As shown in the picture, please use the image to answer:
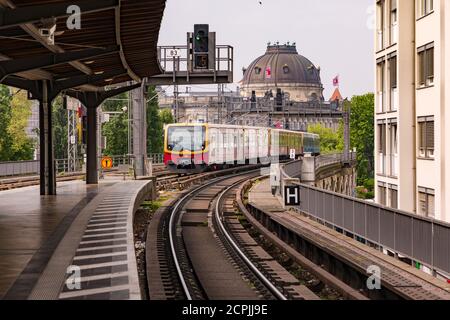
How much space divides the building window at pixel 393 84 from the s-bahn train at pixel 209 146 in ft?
67.6

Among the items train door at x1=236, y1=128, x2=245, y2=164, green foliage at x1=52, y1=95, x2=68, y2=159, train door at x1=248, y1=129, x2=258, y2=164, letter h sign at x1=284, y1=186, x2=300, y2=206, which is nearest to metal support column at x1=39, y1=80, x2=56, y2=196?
letter h sign at x1=284, y1=186, x2=300, y2=206

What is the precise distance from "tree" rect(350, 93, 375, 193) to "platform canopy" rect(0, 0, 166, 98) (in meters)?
74.7

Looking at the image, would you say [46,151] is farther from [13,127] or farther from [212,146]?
[13,127]

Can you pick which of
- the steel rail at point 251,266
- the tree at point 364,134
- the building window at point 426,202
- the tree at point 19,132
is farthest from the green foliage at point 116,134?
the building window at point 426,202

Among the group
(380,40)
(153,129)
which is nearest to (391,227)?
(380,40)

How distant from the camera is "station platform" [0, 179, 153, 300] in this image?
12977 millimetres

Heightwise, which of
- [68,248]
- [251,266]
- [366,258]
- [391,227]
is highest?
[391,227]

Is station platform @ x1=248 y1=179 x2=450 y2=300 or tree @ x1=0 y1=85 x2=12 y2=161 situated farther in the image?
tree @ x1=0 y1=85 x2=12 y2=161

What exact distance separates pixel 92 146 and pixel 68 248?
22.6m

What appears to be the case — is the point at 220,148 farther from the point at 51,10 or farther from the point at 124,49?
the point at 51,10

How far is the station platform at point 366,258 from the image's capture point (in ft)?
48.8

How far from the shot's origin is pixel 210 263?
70.4 feet

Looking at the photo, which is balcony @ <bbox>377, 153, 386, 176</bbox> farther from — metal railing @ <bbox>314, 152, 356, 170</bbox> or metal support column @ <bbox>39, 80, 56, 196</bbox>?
metal railing @ <bbox>314, 152, 356, 170</bbox>

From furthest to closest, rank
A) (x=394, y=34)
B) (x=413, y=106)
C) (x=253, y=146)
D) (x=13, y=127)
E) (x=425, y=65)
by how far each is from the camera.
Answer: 1. (x=13, y=127)
2. (x=253, y=146)
3. (x=394, y=34)
4. (x=413, y=106)
5. (x=425, y=65)
